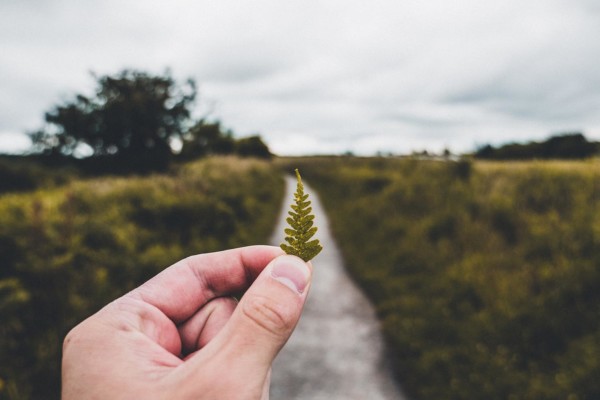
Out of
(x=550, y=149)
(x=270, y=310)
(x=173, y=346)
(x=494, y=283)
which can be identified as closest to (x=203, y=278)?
(x=173, y=346)

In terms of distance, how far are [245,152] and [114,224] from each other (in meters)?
31.2

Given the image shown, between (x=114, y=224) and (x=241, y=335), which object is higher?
(x=241, y=335)

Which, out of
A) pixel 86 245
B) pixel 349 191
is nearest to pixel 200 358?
pixel 86 245

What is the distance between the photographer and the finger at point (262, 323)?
1208 millimetres

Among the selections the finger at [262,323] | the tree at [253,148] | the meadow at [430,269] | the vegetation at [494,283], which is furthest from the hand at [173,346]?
the tree at [253,148]

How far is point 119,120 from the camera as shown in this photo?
17047mm

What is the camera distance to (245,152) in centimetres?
3766

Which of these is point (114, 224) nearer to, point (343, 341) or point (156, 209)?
point (156, 209)

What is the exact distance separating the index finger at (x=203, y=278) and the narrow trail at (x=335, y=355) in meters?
3.36

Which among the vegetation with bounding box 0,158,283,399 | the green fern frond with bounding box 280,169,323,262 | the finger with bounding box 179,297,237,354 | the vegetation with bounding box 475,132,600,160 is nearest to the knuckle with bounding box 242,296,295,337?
the green fern frond with bounding box 280,169,323,262

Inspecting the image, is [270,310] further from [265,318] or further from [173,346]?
[173,346]

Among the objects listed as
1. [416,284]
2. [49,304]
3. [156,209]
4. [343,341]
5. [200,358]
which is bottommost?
[343,341]

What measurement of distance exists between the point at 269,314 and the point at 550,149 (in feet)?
55.7

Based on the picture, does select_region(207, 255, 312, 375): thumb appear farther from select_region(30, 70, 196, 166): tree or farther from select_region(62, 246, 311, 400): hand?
select_region(30, 70, 196, 166): tree
